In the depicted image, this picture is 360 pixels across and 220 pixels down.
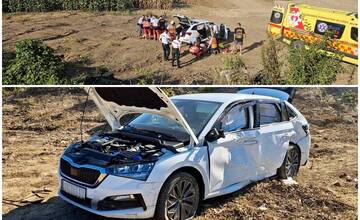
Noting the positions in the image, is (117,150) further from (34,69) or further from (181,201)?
(34,69)

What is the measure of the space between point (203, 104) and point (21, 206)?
8.45 ft

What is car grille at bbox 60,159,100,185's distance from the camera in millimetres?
4270

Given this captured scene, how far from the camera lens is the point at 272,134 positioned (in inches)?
228

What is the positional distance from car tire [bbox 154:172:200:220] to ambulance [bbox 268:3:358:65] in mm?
8428

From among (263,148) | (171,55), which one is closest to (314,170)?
(263,148)

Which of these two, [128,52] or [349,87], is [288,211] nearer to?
[349,87]

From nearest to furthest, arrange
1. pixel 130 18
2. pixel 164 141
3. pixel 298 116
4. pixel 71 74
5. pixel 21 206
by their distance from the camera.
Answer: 1. pixel 164 141
2. pixel 21 206
3. pixel 298 116
4. pixel 71 74
5. pixel 130 18

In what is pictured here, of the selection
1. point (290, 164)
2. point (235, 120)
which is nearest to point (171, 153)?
point (235, 120)

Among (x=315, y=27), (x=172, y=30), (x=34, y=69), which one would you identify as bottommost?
(x=34, y=69)

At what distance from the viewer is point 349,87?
12.7 m

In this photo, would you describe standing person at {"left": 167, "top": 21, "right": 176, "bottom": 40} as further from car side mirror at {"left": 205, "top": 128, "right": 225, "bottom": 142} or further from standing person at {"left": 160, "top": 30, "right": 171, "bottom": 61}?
car side mirror at {"left": 205, "top": 128, "right": 225, "bottom": 142}

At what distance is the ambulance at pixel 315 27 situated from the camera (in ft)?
42.8

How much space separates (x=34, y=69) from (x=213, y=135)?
25.4 feet

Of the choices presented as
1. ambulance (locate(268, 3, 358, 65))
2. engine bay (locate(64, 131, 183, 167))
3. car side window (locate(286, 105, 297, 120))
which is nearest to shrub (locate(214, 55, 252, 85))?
ambulance (locate(268, 3, 358, 65))
